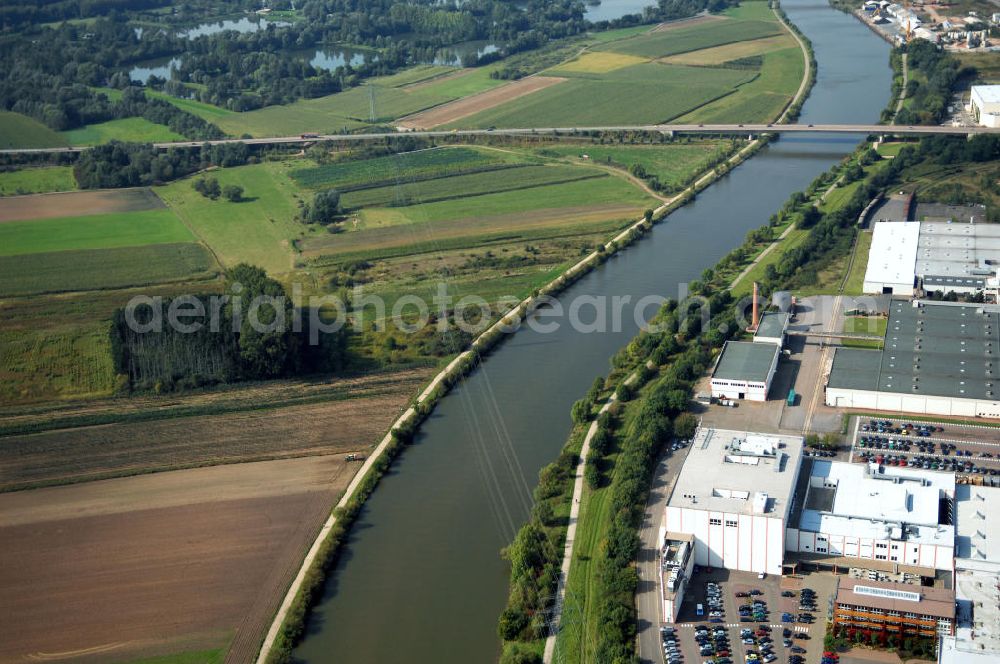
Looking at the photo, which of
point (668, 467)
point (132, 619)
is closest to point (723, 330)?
point (668, 467)

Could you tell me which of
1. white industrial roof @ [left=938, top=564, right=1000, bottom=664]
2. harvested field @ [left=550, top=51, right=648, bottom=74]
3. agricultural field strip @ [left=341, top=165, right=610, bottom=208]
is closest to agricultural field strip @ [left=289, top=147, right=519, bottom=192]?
agricultural field strip @ [left=341, top=165, right=610, bottom=208]

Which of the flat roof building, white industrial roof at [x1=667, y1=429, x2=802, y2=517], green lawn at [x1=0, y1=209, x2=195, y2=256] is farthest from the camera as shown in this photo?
green lawn at [x1=0, y1=209, x2=195, y2=256]

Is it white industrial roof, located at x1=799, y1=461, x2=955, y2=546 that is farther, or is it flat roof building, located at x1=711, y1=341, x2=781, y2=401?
flat roof building, located at x1=711, y1=341, x2=781, y2=401

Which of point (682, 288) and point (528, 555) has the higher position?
point (682, 288)

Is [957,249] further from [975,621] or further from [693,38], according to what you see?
[693,38]

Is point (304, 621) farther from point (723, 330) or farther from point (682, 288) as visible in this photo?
point (682, 288)

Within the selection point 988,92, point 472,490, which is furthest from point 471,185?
point 472,490

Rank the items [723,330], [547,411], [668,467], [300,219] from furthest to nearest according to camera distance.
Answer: [300,219], [723,330], [547,411], [668,467]

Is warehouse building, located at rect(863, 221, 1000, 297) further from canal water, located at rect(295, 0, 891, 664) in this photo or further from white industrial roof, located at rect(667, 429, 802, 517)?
white industrial roof, located at rect(667, 429, 802, 517)
